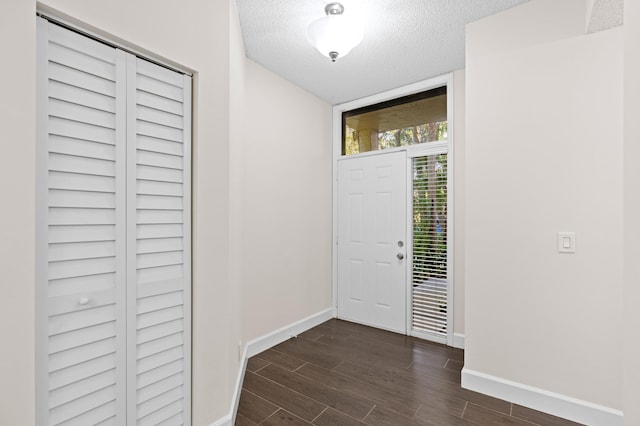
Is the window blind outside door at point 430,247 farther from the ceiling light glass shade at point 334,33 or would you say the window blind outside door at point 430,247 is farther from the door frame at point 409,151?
the ceiling light glass shade at point 334,33

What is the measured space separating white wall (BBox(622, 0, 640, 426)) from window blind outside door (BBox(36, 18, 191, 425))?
1.69 m

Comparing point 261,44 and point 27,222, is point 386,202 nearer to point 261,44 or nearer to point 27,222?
point 261,44

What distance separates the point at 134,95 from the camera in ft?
4.57

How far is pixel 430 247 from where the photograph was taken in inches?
130

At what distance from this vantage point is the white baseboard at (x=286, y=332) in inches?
113

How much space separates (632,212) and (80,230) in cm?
184

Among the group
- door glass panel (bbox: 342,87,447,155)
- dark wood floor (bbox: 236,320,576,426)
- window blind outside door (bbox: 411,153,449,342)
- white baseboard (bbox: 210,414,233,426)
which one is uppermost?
door glass panel (bbox: 342,87,447,155)

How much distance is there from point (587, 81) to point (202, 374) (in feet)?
9.10

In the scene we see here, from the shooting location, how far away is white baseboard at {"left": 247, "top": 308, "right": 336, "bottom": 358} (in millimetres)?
2881

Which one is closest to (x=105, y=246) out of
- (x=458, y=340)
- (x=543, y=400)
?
(x=543, y=400)

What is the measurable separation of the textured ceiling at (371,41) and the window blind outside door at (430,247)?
0.91m

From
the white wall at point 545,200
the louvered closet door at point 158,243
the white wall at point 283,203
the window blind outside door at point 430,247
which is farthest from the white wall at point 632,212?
the white wall at point 283,203

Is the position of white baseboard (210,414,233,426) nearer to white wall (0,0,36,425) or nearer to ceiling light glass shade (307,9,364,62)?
white wall (0,0,36,425)

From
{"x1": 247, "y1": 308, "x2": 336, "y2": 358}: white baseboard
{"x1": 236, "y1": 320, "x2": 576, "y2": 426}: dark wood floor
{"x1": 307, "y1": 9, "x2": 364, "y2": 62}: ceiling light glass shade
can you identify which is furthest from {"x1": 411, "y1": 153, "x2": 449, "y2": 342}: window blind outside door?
{"x1": 307, "y1": 9, "x2": 364, "y2": 62}: ceiling light glass shade
